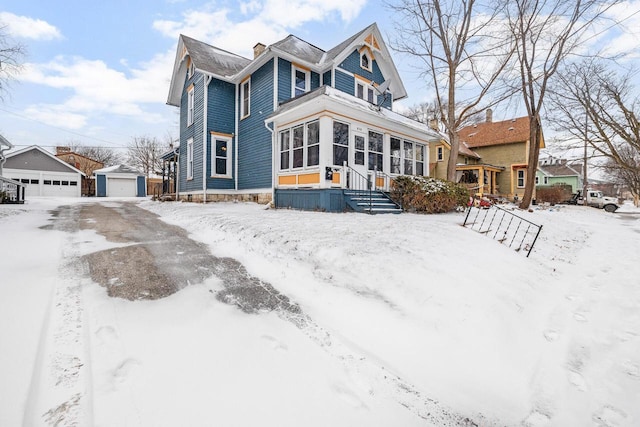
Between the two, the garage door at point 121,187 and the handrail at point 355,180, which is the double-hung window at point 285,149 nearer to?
the handrail at point 355,180

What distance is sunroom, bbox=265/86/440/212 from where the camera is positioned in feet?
30.1

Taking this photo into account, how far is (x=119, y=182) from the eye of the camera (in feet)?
90.7

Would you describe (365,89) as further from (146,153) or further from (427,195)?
(146,153)

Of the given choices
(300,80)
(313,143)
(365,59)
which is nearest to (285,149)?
(313,143)

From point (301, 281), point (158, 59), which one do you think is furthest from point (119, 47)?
point (301, 281)

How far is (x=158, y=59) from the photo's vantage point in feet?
83.1

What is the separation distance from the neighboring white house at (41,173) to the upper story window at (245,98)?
2299 cm

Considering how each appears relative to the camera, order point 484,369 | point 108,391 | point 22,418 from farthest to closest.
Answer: point 484,369 → point 108,391 → point 22,418

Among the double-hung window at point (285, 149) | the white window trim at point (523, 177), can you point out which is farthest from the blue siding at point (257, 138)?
the white window trim at point (523, 177)

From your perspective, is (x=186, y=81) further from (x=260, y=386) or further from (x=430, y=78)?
(x=260, y=386)

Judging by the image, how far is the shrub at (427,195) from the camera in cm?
934

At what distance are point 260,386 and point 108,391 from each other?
0.86 metres

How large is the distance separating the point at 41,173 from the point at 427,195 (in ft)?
107

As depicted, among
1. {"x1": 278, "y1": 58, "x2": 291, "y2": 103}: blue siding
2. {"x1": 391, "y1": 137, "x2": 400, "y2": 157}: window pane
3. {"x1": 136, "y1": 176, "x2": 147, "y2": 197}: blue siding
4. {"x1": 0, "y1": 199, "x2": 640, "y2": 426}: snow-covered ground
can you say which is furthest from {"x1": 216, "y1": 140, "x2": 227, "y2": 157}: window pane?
{"x1": 136, "y1": 176, "x2": 147, "y2": 197}: blue siding
